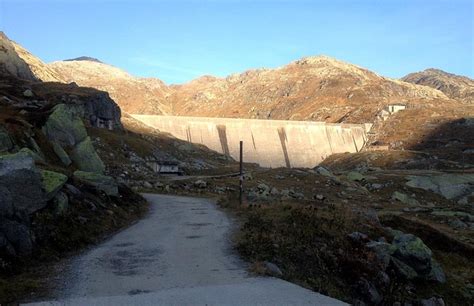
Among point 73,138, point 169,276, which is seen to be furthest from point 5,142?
point 169,276

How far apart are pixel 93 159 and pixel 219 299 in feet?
78.6

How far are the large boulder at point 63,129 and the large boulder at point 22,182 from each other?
630 inches

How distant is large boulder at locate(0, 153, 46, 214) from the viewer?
44.2ft

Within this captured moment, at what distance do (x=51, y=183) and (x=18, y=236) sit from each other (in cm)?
362

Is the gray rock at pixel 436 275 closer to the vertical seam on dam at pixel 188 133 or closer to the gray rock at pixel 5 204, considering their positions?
the gray rock at pixel 5 204

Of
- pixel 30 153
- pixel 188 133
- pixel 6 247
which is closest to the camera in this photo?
pixel 6 247

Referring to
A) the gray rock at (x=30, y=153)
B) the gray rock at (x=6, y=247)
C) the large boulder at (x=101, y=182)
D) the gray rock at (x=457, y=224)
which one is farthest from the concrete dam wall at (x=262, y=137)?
the gray rock at (x=6, y=247)

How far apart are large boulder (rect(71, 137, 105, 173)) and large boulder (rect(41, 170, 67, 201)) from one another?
14.3m

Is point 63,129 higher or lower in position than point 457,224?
higher

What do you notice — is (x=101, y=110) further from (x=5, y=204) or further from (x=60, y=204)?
(x=5, y=204)

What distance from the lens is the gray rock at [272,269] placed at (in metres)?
11.7

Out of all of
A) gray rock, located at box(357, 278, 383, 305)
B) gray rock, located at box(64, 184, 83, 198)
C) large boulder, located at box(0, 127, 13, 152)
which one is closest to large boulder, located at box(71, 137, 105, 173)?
large boulder, located at box(0, 127, 13, 152)

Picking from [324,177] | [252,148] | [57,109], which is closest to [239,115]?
[252,148]

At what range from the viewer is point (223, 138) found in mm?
109438
